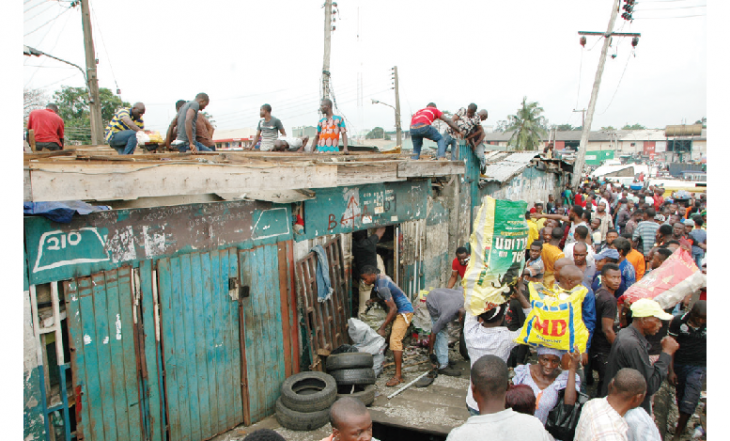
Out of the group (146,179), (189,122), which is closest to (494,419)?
(146,179)

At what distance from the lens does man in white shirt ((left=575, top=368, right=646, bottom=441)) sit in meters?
2.90

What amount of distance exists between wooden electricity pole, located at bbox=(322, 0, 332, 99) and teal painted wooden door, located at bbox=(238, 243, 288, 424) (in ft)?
38.0

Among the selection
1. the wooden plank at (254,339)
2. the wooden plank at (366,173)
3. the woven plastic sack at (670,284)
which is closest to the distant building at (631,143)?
the wooden plank at (366,173)

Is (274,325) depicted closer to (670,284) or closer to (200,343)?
(200,343)

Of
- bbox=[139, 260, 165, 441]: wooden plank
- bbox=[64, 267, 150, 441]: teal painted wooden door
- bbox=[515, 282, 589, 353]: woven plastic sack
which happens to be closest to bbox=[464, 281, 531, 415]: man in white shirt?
bbox=[515, 282, 589, 353]: woven plastic sack

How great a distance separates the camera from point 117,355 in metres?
4.20

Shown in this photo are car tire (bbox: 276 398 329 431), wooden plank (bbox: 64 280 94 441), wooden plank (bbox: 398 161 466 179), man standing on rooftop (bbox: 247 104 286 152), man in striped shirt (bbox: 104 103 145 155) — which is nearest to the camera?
wooden plank (bbox: 64 280 94 441)

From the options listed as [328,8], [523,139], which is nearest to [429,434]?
[328,8]

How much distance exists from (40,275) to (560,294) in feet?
15.0

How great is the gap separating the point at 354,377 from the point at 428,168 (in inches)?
148

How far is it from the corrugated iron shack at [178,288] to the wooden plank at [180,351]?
12 mm

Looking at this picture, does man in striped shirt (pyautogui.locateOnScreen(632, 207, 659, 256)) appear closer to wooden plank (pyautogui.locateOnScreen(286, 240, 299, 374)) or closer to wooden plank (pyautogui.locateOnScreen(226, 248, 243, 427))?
wooden plank (pyautogui.locateOnScreen(286, 240, 299, 374))

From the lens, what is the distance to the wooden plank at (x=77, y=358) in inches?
153

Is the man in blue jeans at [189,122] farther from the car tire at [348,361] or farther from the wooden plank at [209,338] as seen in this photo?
the car tire at [348,361]
